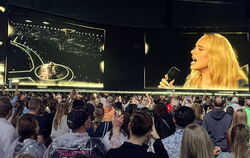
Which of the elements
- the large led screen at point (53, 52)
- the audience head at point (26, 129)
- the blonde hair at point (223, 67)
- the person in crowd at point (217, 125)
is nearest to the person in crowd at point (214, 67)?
the blonde hair at point (223, 67)

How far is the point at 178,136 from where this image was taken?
3.65 m

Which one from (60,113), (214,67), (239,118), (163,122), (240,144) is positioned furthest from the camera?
(214,67)

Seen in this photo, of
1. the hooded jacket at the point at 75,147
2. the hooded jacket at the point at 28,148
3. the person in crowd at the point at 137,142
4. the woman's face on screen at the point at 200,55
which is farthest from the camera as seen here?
the woman's face on screen at the point at 200,55

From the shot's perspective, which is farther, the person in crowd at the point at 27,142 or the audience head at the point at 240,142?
the person in crowd at the point at 27,142

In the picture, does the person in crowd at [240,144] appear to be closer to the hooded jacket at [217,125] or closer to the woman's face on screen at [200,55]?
the hooded jacket at [217,125]

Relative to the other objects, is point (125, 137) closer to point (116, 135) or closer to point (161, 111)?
point (116, 135)

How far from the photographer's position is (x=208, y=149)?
9.51 ft

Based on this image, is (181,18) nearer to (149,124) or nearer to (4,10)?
(4,10)

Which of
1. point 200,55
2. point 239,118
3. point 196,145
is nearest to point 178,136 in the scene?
point 196,145

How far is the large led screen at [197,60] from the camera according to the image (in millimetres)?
22891

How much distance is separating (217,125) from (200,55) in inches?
725

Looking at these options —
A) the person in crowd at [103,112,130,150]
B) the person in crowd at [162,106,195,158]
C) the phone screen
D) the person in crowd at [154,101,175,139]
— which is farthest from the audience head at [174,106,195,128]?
the phone screen

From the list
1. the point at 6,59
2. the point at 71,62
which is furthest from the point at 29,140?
the point at 71,62

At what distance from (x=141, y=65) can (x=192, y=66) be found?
3.63m
